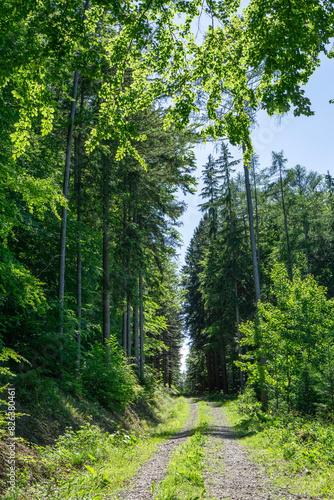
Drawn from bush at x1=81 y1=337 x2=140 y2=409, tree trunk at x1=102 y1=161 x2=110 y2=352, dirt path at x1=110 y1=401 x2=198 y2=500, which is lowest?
dirt path at x1=110 y1=401 x2=198 y2=500

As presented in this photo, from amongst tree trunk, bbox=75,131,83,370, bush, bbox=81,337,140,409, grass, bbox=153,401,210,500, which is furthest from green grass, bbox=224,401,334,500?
tree trunk, bbox=75,131,83,370

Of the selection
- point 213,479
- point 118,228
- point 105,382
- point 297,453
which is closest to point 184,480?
point 213,479

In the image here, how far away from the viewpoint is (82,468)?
672 centimetres

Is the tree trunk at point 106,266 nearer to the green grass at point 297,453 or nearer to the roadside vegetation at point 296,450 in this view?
the roadside vegetation at point 296,450

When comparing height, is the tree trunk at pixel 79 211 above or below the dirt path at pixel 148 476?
above

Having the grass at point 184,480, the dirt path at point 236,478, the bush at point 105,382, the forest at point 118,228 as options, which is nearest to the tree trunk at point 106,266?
the forest at point 118,228

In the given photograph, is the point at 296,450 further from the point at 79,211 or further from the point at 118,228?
the point at 118,228

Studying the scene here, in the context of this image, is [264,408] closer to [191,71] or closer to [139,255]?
[139,255]

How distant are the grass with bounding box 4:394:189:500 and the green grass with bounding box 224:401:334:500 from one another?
288 centimetres

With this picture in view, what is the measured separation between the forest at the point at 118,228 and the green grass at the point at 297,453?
0.07m

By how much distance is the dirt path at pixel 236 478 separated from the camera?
539 cm

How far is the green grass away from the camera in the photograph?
19.0ft

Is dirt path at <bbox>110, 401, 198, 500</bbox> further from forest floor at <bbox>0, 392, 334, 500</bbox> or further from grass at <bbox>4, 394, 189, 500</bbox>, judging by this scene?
grass at <bbox>4, 394, 189, 500</bbox>

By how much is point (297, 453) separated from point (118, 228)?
1239 centimetres
